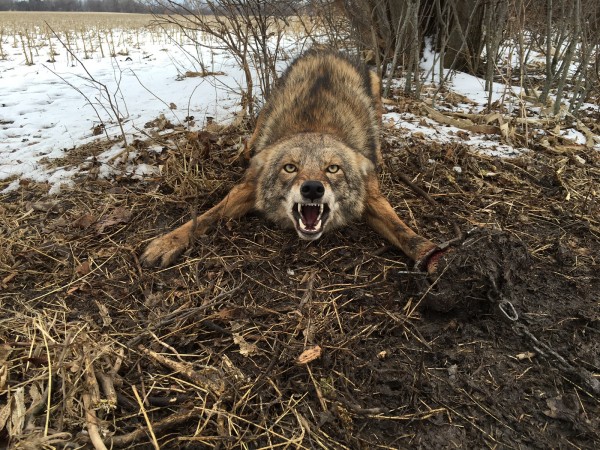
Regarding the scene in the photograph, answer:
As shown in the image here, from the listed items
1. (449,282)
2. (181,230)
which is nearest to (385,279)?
(449,282)

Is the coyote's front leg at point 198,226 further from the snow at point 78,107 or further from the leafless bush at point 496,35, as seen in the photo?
the leafless bush at point 496,35

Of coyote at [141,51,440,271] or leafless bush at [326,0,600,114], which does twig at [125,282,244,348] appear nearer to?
coyote at [141,51,440,271]

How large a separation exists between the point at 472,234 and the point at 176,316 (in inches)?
80.1

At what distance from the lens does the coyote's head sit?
3074 mm

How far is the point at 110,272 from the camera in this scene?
9.61 feet

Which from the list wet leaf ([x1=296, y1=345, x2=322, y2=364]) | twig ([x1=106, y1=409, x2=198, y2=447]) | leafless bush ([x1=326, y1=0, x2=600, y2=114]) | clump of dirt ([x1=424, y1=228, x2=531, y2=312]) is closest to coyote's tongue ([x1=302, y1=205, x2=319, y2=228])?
clump of dirt ([x1=424, y1=228, x2=531, y2=312])

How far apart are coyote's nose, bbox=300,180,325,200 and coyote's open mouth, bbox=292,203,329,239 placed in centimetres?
10

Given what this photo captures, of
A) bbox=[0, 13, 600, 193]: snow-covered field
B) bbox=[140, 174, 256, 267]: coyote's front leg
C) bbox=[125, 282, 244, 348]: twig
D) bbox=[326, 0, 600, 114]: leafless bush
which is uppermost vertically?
bbox=[326, 0, 600, 114]: leafless bush

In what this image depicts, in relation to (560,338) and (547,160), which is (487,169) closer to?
(547,160)

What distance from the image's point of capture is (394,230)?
3.25m

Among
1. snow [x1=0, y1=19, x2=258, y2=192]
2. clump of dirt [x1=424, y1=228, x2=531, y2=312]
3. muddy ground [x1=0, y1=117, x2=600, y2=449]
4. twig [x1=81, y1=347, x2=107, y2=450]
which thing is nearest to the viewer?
twig [x1=81, y1=347, x2=107, y2=450]

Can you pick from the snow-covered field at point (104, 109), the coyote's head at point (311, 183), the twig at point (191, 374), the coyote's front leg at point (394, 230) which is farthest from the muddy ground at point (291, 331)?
the snow-covered field at point (104, 109)

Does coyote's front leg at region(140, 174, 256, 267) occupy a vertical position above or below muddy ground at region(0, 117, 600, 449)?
above

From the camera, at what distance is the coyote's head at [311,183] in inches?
121
